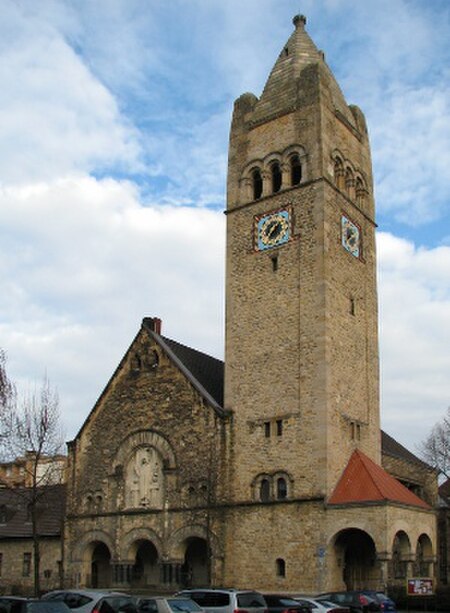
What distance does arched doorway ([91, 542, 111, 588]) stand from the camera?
152 feet

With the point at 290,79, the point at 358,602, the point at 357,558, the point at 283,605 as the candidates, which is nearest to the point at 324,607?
the point at 358,602

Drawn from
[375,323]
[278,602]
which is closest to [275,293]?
Result: [375,323]

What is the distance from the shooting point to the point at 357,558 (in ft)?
128

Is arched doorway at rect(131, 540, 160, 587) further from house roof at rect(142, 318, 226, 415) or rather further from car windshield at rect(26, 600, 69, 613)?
car windshield at rect(26, 600, 69, 613)

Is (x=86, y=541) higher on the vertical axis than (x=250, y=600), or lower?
higher

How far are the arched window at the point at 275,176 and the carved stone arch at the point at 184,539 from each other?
62.0ft

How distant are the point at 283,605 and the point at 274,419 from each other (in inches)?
609

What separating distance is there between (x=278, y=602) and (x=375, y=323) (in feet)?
76.2

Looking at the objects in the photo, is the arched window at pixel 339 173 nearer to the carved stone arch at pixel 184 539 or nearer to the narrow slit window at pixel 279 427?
the narrow slit window at pixel 279 427

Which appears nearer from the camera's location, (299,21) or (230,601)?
(230,601)

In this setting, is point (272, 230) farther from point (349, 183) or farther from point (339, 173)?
point (349, 183)

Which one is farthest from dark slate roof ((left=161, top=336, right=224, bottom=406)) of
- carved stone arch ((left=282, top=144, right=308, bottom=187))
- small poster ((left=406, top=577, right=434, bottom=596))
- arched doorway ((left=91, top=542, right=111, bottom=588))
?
small poster ((left=406, top=577, right=434, bottom=596))

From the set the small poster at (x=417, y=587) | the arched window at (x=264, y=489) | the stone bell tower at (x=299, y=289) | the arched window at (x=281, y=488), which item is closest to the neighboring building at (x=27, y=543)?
the arched window at (x=264, y=489)

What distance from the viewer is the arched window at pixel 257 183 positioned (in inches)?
1889
